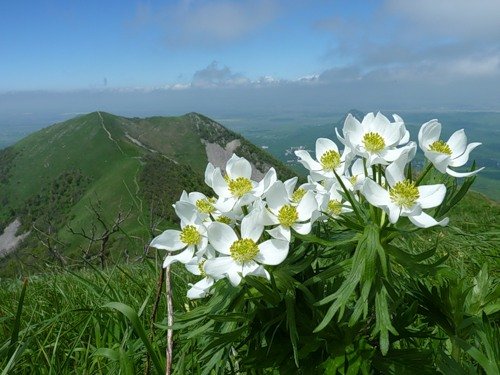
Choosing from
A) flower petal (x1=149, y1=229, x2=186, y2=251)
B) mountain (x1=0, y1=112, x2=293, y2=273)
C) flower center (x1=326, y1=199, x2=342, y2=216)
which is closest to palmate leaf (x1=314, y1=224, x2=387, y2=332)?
flower center (x1=326, y1=199, x2=342, y2=216)

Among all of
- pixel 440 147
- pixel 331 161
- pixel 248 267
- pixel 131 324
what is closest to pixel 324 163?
pixel 331 161

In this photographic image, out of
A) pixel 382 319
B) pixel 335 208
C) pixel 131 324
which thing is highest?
pixel 335 208

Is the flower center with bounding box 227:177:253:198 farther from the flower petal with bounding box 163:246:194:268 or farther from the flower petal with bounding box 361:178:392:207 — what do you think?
the flower petal with bounding box 361:178:392:207

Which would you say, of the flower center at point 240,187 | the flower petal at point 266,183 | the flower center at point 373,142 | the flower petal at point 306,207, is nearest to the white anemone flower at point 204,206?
the flower center at point 240,187

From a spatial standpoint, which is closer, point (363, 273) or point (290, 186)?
point (363, 273)

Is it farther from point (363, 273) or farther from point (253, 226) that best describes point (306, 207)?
point (363, 273)

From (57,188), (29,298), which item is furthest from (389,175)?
(57,188)

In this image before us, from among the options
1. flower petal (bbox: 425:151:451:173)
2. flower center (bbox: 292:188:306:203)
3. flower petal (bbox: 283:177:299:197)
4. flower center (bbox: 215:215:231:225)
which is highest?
flower petal (bbox: 425:151:451:173)
